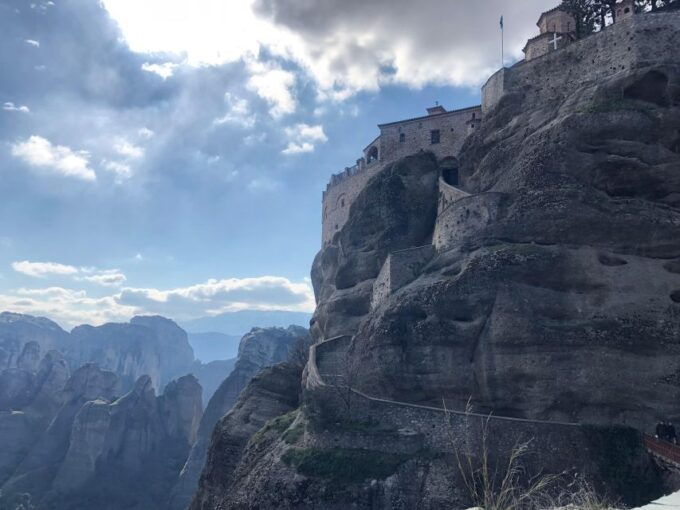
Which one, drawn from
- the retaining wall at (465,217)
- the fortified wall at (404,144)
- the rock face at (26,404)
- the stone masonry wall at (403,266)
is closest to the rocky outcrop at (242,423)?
the stone masonry wall at (403,266)

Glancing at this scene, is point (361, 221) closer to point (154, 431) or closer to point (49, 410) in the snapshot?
point (154, 431)

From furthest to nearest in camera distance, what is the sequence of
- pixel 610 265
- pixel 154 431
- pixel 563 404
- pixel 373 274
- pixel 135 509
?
pixel 154 431 → pixel 135 509 → pixel 373 274 → pixel 610 265 → pixel 563 404

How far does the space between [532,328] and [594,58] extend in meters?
21.9

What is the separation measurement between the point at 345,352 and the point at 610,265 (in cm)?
1847

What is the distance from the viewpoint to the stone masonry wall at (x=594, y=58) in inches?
1607

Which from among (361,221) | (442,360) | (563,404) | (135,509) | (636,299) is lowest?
(135,509)

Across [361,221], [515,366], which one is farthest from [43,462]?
[515,366]

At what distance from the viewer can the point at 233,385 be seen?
103m

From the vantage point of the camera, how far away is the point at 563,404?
31859 mm

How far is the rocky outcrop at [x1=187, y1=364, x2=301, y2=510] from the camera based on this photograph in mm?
44375

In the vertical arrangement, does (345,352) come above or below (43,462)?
above

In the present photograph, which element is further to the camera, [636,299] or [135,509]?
[135,509]

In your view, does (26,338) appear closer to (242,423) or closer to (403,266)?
(242,423)

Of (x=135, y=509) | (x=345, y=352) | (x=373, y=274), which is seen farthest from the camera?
(x=135, y=509)
